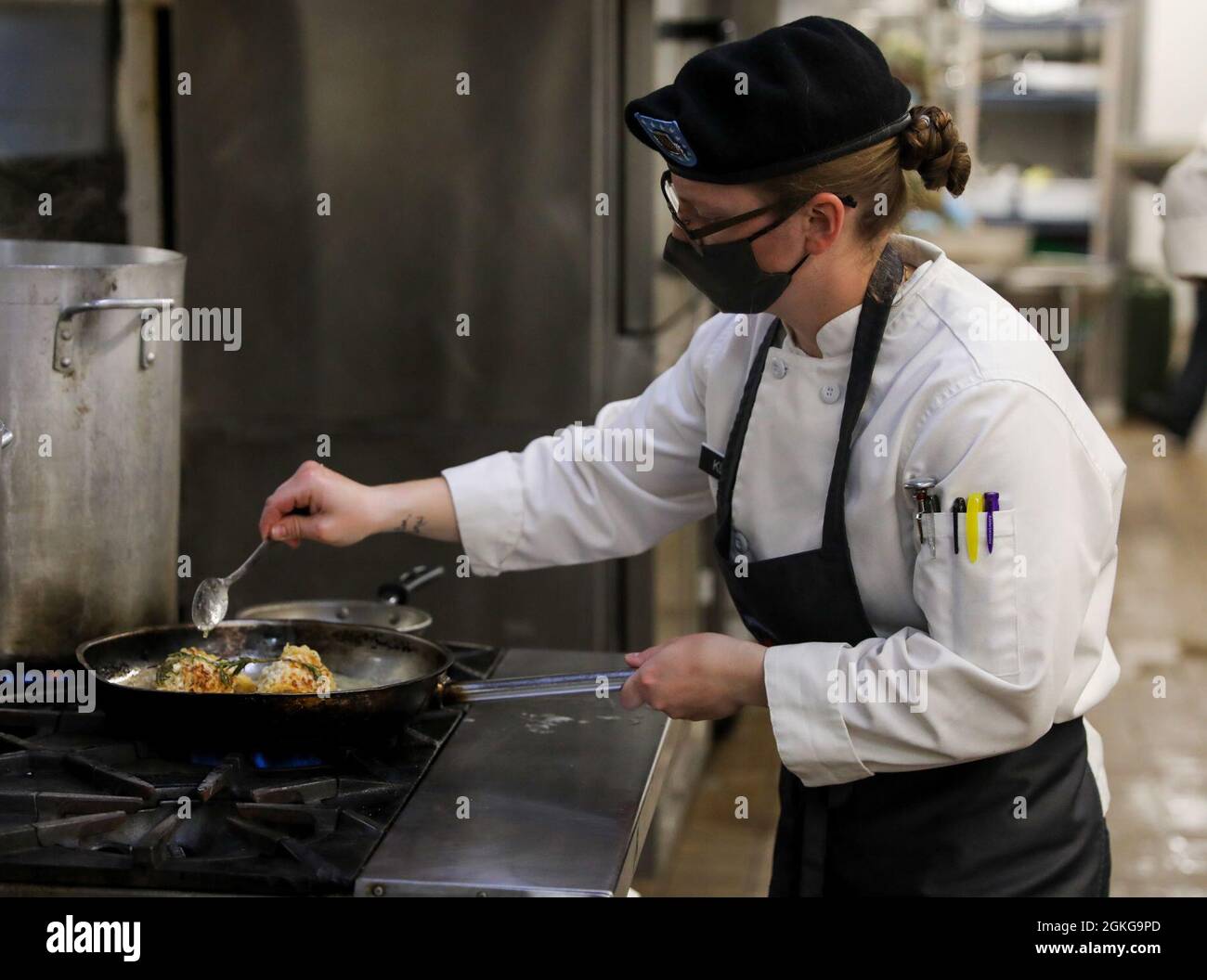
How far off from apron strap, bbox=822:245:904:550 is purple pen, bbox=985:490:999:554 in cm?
20

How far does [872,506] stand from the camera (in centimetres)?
161

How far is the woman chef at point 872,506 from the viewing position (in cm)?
148

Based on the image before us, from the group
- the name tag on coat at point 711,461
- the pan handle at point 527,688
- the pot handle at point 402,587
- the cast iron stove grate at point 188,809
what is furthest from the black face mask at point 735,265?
the pot handle at point 402,587

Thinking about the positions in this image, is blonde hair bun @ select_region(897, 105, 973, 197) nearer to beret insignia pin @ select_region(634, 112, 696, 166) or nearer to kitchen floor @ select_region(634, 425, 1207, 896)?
beret insignia pin @ select_region(634, 112, 696, 166)

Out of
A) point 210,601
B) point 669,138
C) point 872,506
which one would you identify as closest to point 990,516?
point 872,506

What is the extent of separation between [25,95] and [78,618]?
3.93ft

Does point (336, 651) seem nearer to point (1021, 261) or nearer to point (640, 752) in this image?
point (640, 752)

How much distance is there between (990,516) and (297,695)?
2.43ft

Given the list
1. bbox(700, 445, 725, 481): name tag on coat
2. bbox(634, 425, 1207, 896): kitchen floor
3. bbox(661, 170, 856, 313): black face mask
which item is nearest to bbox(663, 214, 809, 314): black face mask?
bbox(661, 170, 856, 313): black face mask

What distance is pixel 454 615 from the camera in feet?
10.9

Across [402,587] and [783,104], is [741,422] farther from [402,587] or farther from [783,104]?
[402,587]

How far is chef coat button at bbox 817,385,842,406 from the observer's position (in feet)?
5.50
